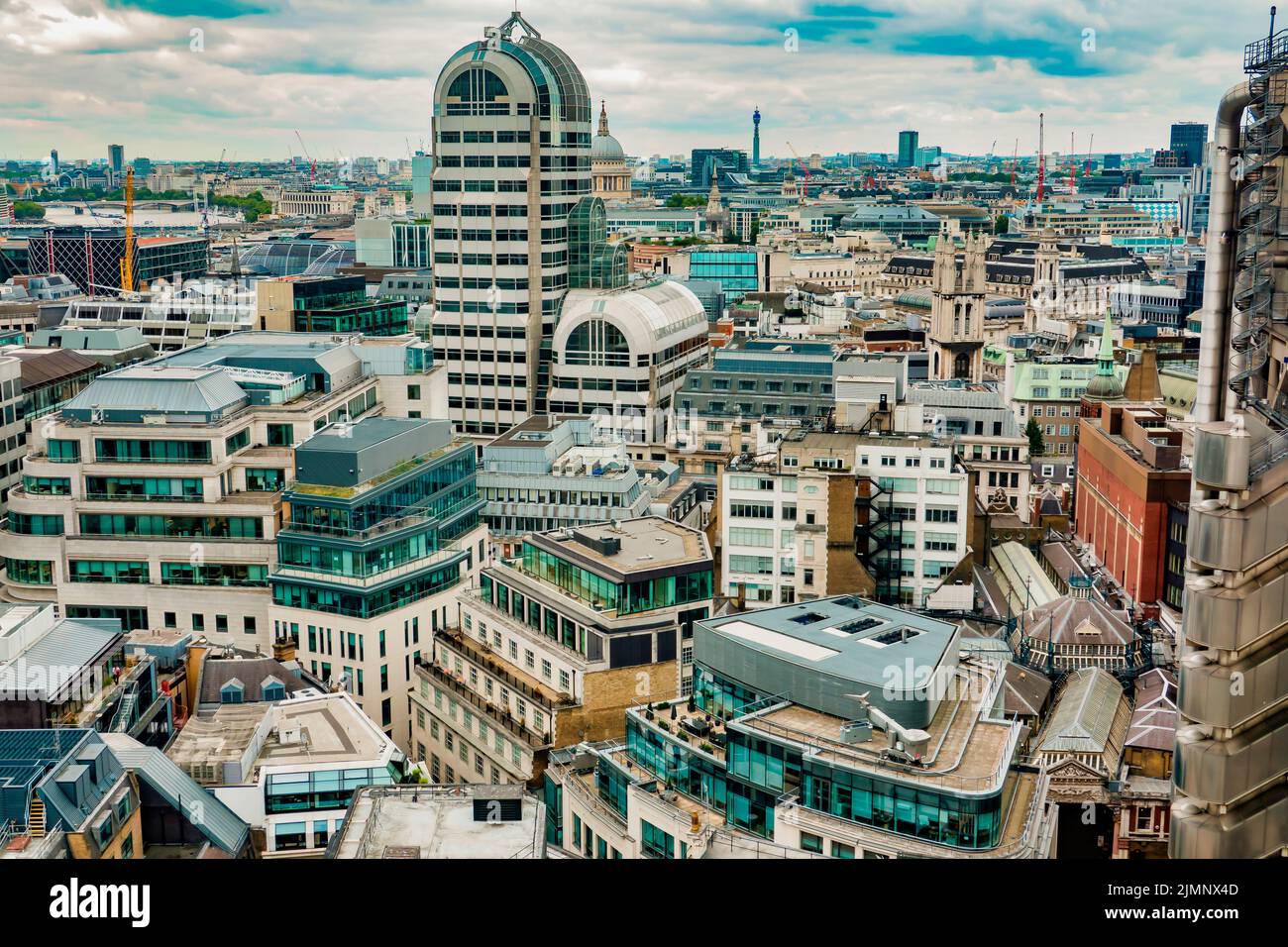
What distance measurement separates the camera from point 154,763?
33.9 metres

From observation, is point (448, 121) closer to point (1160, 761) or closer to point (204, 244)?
point (1160, 761)

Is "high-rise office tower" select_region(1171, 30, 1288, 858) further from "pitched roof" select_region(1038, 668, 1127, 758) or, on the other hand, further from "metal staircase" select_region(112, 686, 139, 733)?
"pitched roof" select_region(1038, 668, 1127, 758)

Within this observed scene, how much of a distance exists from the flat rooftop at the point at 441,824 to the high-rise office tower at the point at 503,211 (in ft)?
188

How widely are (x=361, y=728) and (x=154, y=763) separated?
263 inches

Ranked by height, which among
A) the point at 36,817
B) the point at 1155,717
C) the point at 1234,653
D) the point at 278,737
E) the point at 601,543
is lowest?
the point at 1155,717

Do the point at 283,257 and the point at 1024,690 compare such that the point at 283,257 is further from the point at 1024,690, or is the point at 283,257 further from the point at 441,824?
the point at 441,824

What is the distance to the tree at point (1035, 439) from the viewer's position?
99438mm

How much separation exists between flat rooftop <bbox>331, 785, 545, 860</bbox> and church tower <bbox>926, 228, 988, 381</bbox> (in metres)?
86.6

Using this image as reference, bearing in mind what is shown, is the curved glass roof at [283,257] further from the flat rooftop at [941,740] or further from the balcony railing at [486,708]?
the flat rooftop at [941,740]

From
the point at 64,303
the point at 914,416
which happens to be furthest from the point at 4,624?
the point at 64,303

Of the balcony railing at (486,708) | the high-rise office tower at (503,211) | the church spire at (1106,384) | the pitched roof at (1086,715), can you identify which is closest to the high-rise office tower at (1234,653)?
the balcony railing at (486,708)

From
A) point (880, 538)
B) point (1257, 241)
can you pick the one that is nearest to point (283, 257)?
point (880, 538)

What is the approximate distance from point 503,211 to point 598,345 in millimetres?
10156

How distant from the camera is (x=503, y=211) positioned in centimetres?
8712
